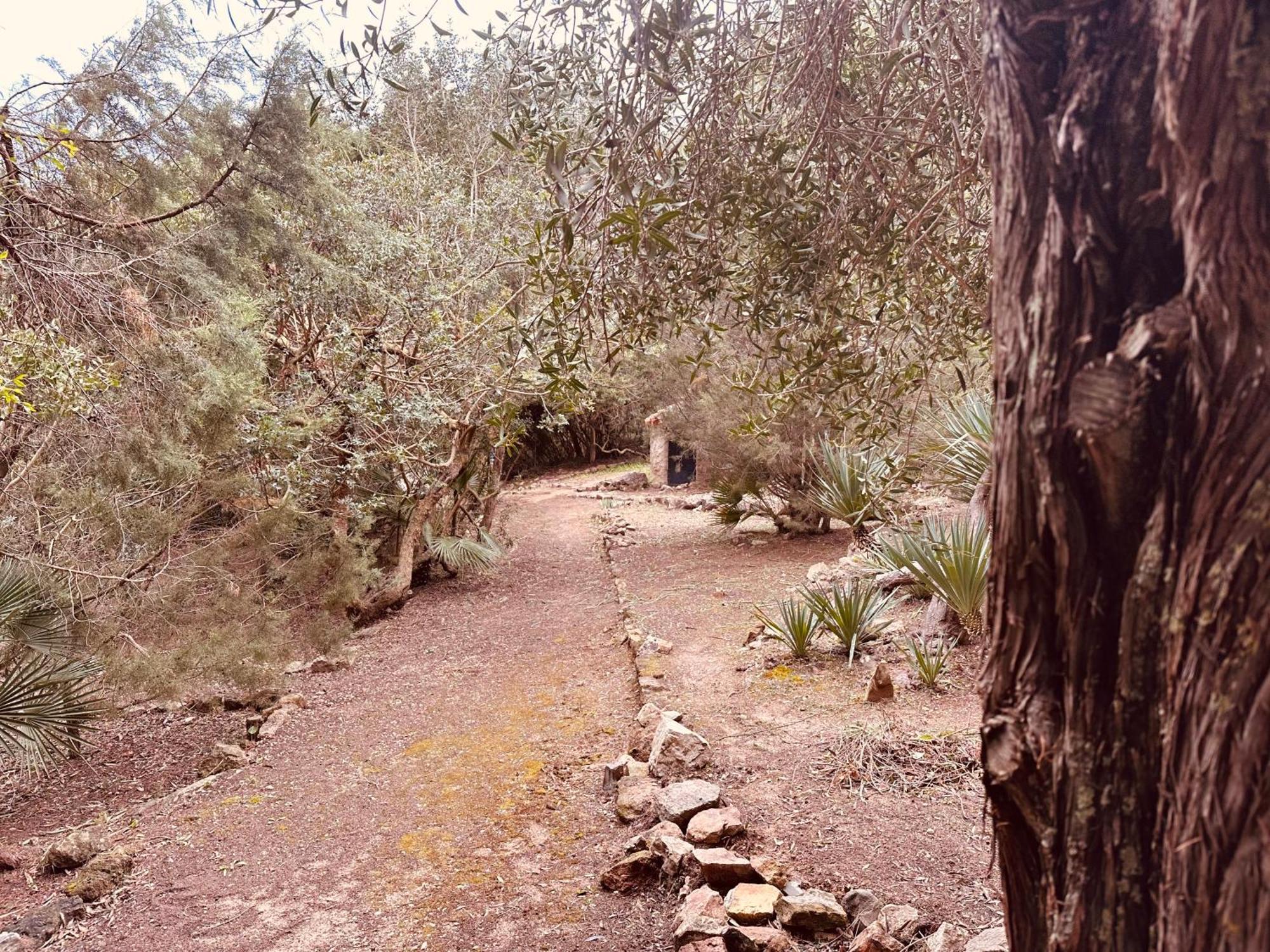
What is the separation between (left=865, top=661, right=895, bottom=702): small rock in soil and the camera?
5.58 metres

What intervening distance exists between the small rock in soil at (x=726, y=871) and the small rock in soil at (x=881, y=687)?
2011mm

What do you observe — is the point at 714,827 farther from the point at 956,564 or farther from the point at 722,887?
the point at 956,564

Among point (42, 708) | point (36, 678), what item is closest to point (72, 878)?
point (42, 708)

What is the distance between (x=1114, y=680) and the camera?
1.31 meters

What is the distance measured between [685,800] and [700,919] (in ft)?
3.40

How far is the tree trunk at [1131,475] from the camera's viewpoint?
1096 mm

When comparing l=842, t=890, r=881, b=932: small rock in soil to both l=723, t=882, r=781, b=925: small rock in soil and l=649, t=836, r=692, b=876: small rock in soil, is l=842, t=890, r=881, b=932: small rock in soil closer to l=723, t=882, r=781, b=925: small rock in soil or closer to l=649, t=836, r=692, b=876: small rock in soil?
l=723, t=882, r=781, b=925: small rock in soil

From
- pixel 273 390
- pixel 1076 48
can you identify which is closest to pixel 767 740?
pixel 1076 48

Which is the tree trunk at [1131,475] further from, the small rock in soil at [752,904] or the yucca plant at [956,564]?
the yucca plant at [956,564]

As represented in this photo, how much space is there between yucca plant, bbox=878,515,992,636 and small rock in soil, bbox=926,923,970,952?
3.15 m

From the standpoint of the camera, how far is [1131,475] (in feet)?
4.10

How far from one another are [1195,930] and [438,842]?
14.1ft

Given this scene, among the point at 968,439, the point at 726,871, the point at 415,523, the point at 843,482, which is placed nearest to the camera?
the point at 726,871

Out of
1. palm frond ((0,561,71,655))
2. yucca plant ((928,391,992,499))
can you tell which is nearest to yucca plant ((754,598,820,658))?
yucca plant ((928,391,992,499))
